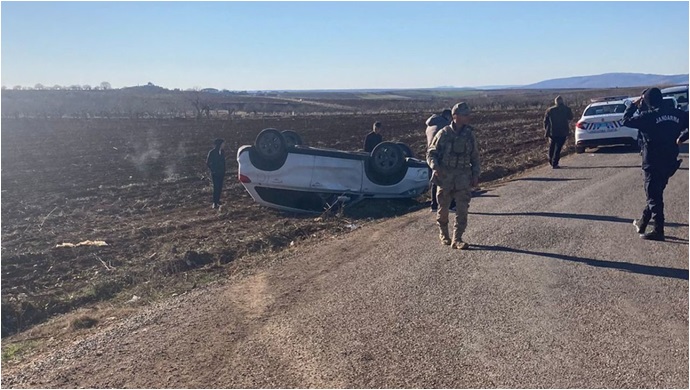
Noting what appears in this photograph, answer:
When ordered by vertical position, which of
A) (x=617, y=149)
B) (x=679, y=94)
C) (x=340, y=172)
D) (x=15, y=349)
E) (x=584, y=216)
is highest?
(x=679, y=94)

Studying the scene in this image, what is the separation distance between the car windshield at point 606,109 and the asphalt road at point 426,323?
12223 mm

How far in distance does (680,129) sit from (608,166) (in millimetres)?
8460

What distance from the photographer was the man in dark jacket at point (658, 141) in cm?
828

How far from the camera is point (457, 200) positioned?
27.9 feet

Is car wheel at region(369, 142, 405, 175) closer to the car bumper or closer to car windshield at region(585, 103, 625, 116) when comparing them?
the car bumper

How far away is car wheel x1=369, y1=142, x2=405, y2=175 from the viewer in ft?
43.7

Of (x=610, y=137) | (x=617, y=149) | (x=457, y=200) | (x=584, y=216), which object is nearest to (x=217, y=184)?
(x=457, y=200)

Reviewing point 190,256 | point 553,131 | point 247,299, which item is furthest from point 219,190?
point 247,299

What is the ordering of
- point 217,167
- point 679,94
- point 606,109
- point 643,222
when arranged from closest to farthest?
point 643,222
point 217,167
point 606,109
point 679,94

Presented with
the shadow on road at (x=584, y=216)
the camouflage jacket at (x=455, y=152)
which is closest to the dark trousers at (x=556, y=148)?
the shadow on road at (x=584, y=216)

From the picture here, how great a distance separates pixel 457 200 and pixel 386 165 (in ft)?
16.1

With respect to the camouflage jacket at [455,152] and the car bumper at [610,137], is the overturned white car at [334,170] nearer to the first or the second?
the camouflage jacket at [455,152]

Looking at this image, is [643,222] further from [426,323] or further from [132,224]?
[132,224]

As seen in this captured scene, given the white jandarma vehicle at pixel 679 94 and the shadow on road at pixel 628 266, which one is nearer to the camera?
the shadow on road at pixel 628 266
